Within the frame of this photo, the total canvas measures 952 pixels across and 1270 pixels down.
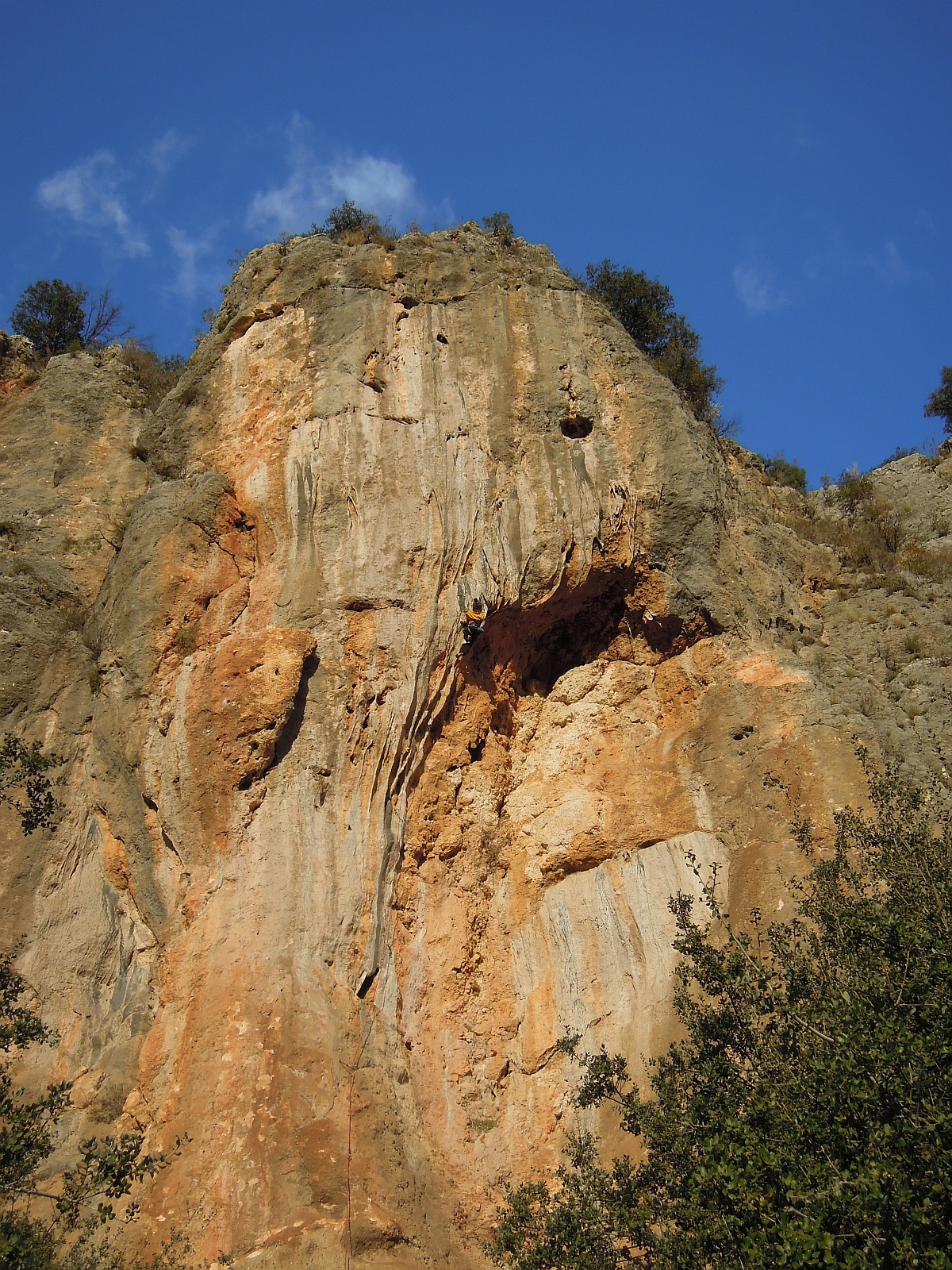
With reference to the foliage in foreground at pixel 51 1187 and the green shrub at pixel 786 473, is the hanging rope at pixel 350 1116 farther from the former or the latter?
the green shrub at pixel 786 473

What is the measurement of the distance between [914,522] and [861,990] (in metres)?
14.9

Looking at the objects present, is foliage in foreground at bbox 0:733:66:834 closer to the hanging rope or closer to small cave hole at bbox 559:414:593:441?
the hanging rope

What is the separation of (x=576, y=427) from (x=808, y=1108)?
10.9m

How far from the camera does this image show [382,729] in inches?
514

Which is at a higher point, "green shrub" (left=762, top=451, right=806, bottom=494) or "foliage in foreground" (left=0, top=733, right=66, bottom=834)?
"green shrub" (left=762, top=451, right=806, bottom=494)

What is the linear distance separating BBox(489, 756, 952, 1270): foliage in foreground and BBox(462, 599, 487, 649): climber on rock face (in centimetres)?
523

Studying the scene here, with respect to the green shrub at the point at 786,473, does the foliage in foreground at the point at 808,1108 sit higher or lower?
lower

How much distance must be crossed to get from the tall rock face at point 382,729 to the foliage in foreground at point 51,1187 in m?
0.54

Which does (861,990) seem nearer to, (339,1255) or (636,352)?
(339,1255)

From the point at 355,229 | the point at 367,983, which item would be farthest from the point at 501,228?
the point at 367,983

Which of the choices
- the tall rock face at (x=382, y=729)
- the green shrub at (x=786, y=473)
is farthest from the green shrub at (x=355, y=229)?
the green shrub at (x=786, y=473)

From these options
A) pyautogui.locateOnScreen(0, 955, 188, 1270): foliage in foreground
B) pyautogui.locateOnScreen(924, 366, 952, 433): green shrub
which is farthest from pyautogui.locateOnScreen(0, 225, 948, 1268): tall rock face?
pyautogui.locateOnScreen(924, 366, 952, 433): green shrub

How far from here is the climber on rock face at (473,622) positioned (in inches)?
558

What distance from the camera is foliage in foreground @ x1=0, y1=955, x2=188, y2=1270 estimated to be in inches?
307
